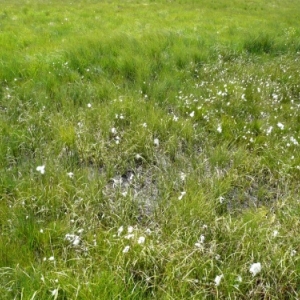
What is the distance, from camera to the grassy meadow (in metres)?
2.82

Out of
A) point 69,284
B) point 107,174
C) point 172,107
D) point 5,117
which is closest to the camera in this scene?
point 69,284

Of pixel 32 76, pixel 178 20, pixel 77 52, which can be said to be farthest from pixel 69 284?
pixel 178 20

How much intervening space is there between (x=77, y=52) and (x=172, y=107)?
329cm

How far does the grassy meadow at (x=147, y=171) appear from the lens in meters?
2.82

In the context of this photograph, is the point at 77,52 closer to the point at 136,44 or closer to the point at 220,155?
the point at 136,44

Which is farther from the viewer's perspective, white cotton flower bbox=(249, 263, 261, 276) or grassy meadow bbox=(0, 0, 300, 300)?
grassy meadow bbox=(0, 0, 300, 300)

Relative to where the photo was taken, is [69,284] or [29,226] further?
[29,226]

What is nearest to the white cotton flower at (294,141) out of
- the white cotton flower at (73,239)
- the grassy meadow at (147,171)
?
the grassy meadow at (147,171)

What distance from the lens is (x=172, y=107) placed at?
20.0 ft

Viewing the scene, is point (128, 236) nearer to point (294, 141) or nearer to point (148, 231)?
point (148, 231)

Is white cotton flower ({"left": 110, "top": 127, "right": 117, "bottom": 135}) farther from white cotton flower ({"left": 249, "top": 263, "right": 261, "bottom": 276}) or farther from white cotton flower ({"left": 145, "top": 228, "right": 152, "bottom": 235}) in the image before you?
white cotton flower ({"left": 249, "top": 263, "right": 261, "bottom": 276})

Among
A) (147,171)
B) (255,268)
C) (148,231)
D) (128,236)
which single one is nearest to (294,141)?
(147,171)

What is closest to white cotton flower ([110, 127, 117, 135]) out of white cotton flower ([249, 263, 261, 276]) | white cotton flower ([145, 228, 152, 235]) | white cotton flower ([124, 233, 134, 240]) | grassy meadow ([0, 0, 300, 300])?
grassy meadow ([0, 0, 300, 300])

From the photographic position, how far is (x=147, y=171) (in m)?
4.49
